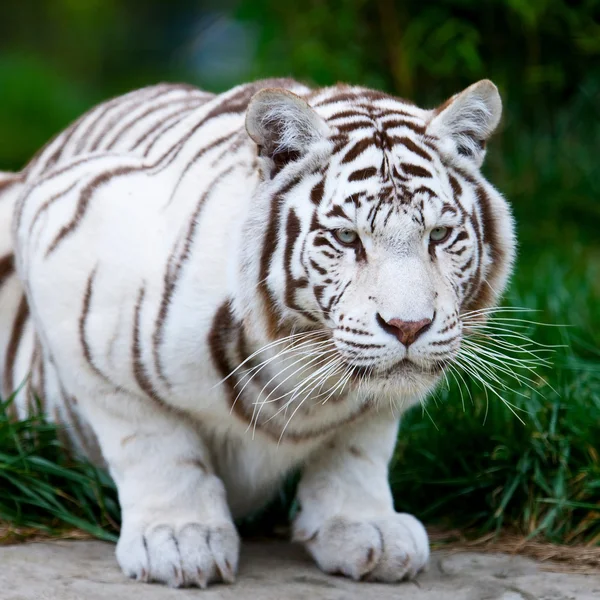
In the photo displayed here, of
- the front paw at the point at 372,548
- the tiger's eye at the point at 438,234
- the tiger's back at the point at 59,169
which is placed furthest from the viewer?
the tiger's back at the point at 59,169

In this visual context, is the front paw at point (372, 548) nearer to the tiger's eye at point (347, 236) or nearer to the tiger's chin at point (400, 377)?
the tiger's chin at point (400, 377)

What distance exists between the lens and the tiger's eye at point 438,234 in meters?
2.18

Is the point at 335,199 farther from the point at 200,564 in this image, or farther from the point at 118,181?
the point at 200,564

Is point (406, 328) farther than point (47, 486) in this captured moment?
No

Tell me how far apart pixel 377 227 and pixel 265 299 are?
31 cm

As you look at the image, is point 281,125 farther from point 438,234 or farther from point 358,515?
point 358,515

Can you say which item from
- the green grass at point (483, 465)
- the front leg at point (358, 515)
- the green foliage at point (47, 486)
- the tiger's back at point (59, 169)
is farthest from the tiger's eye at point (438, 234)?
the green foliage at point (47, 486)

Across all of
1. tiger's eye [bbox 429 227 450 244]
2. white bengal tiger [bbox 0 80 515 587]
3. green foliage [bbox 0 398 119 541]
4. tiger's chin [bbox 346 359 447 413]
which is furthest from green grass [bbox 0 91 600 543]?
tiger's eye [bbox 429 227 450 244]

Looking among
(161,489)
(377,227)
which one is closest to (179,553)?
(161,489)

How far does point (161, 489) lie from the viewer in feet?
8.06

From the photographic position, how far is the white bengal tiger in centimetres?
215

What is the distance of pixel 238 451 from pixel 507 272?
2.41 ft

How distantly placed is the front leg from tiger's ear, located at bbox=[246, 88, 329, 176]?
2.37 feet

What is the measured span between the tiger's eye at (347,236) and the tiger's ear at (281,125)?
202 mm
